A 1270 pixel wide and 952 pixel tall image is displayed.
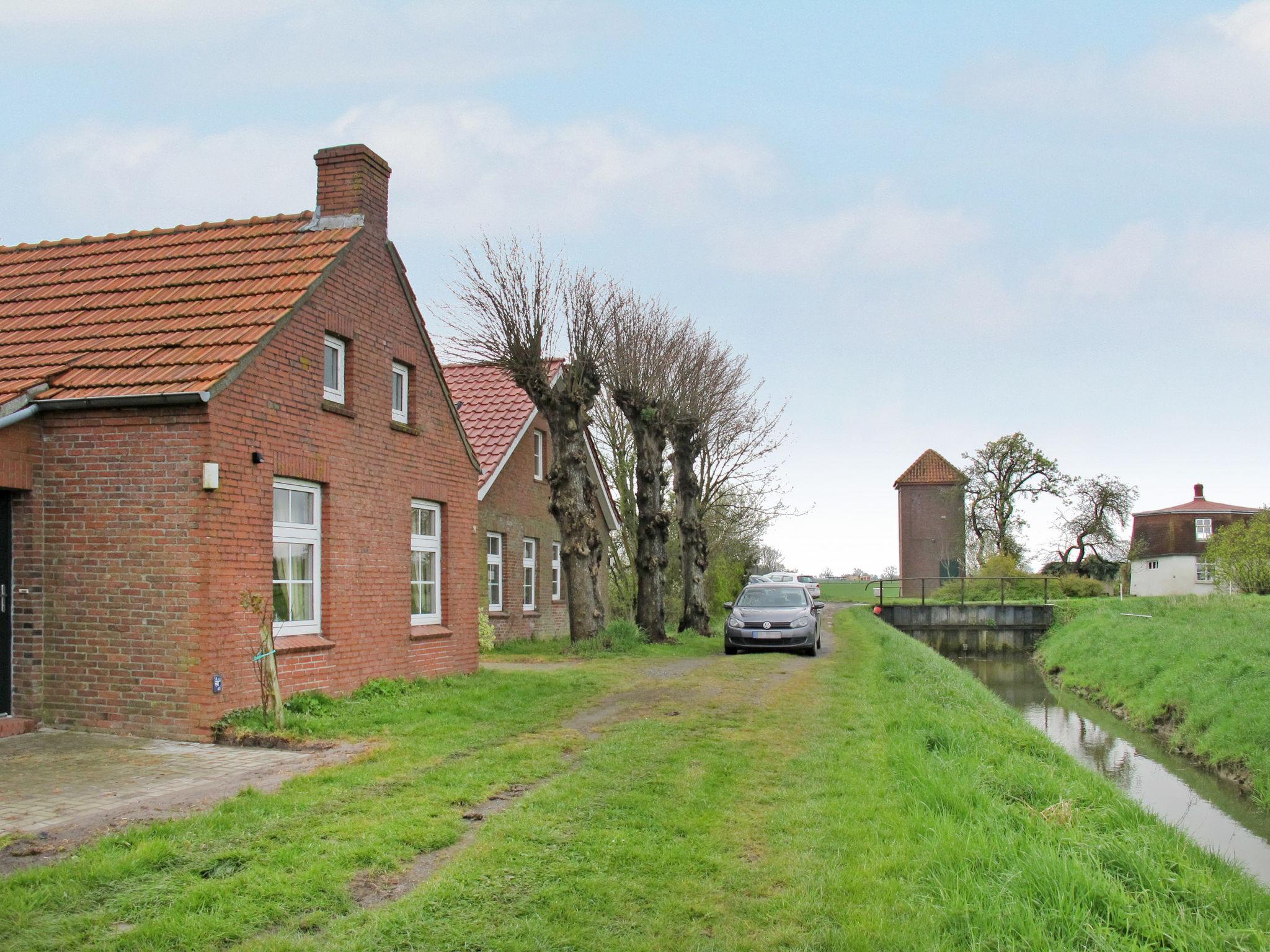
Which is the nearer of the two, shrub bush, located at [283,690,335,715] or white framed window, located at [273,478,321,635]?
shrub bush, located at [283,690,335,715]

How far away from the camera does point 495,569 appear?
80.1 feet

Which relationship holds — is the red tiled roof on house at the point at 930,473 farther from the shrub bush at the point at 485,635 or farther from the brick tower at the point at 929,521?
the shrub bush at the point at 485,635

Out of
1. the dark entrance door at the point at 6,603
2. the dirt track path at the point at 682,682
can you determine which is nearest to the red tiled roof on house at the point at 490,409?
the dirt track path at the point at 682,682

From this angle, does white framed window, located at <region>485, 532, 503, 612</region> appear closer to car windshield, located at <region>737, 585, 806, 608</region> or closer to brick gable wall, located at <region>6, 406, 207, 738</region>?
car windshield, located at <region>737, 585, 806, 608</region>

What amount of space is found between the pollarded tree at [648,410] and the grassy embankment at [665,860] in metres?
14.3

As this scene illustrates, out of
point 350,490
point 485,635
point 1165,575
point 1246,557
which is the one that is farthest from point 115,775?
point 1165,575

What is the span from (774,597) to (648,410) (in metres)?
5.51

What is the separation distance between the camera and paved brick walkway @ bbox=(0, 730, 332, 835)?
6816 mm

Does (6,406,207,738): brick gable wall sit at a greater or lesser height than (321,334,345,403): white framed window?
lesser

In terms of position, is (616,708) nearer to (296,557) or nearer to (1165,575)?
(296,557)

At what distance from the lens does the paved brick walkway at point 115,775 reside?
6.82 m

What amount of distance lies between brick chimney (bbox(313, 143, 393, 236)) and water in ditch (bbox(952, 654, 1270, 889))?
1177 centimetres

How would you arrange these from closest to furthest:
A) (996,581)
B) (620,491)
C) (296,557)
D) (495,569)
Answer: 1. (296,557)
2. (495,569)
3. (620,491)
4. (996,581)

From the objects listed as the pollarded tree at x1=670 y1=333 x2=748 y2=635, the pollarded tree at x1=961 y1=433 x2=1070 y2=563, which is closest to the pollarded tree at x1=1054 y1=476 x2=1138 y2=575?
the pollarded tree at x1=961 y1=433 x2=1070 y2=563
